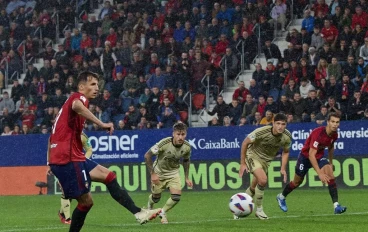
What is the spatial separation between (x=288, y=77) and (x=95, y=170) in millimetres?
15030

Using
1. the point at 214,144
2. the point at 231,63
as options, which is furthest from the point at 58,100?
the point at 214,144

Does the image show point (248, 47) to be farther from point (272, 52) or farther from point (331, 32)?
point (331, 32)

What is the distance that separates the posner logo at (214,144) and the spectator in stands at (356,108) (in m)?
3.19

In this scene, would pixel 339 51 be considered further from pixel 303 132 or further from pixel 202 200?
pixel 202 200

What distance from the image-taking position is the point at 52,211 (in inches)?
799

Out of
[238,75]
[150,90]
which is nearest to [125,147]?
[150,90]

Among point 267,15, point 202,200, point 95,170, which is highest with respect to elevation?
point 267,15

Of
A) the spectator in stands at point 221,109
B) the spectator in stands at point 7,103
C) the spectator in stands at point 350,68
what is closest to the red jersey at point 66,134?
the spectator in stands at point 350,68

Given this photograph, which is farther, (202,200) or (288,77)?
(288,77)

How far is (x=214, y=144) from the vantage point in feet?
85.8

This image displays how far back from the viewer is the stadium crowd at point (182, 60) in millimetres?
26188

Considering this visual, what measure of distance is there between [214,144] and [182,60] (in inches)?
182

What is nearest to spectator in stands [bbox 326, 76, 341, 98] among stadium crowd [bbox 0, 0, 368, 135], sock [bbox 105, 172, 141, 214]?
stadium crowd [bbox 0, 0, 368, 135]

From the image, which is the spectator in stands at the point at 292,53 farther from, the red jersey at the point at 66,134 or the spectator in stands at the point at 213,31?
the red jersey at the point at 66,134
